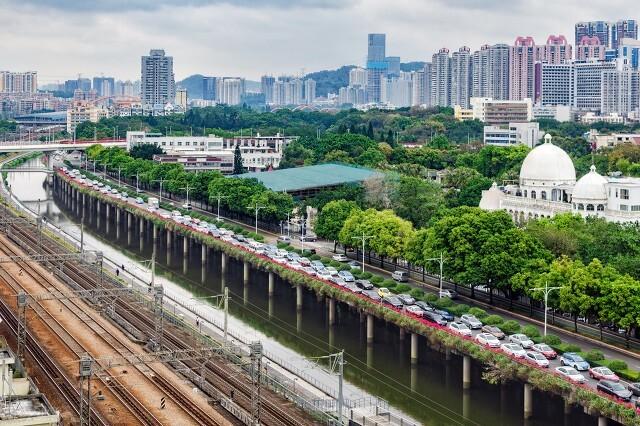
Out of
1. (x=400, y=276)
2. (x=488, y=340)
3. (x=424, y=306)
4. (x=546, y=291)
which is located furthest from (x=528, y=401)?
(x=400, y=276)

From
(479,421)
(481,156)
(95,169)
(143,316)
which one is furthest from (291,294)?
(95,169)

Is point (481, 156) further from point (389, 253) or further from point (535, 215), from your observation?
point (389, 253)

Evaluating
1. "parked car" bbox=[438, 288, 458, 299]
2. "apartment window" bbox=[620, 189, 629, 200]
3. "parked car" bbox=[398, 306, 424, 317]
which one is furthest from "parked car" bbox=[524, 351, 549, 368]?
"apartment window" bbox=[620, 189, 629, 200]

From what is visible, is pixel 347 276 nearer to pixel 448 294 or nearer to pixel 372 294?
pixel 372 294

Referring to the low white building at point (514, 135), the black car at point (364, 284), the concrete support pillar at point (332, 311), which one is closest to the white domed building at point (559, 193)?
the black car at point (364, 284)

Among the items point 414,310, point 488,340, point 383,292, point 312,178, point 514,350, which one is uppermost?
point 312,178

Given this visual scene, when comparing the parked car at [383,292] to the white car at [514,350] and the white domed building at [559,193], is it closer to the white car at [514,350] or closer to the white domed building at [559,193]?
the white car at [514,350]

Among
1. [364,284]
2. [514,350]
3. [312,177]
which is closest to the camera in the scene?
[514,350]
